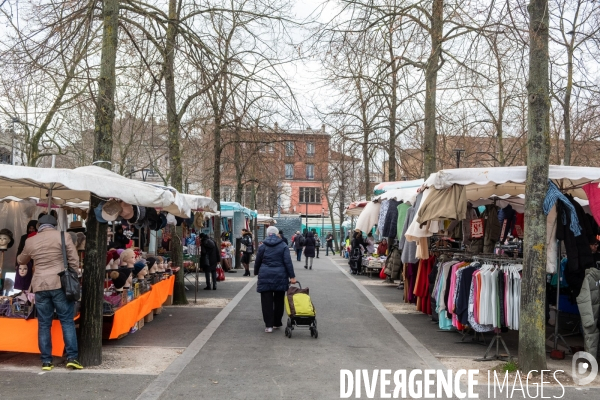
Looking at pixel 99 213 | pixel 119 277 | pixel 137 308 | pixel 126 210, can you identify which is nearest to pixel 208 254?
pixel 137 308

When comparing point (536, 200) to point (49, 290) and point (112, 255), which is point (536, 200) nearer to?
point (49, 290)

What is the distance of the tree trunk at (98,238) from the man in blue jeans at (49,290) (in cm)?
21

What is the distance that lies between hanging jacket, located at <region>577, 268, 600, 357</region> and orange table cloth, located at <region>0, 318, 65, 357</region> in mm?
6842

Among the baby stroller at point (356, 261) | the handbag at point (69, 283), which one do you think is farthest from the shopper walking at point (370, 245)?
the handbag at point (69, 283)

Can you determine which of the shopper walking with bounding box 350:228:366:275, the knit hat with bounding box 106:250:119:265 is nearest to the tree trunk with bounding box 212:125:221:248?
the shopper walking with bounding box 350:228:366:275

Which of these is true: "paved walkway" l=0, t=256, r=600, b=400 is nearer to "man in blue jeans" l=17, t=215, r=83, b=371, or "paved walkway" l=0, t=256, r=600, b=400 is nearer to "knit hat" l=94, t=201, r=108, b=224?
"man in blue jeans" l=17, t=215, r=83, b=371

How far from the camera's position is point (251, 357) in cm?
858

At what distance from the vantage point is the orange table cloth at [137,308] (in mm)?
9086

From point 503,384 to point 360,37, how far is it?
18.4 feet

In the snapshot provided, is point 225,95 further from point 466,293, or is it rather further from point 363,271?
point 363,271

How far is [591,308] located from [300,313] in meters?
4.37

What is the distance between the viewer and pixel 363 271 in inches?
1059

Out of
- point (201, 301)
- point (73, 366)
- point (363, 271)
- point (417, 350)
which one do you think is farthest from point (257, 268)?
point (363, 271)

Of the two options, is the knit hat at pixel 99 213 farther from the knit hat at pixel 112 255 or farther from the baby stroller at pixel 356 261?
the baby stroller at pixel 356 261
